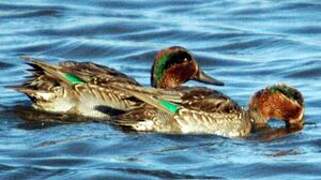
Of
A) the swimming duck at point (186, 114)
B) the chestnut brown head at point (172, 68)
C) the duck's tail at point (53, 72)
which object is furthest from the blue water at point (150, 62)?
the chestnut brown head at point (172, 68)

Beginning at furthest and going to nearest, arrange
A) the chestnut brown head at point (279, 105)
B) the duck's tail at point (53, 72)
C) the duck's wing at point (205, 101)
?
the duck's tail at point (53, 72) < the chestnut brown head at point (279, 105) < the duck's wing at point (205, 101)

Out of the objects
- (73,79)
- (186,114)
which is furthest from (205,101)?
(73,79)

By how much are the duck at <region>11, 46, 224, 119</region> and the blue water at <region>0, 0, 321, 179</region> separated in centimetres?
27

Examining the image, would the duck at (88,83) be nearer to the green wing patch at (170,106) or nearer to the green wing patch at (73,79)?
the green wing patch at (73,79)

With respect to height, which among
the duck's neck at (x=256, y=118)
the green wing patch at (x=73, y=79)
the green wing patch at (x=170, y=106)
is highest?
the green wing patch at (x=73, y=79)

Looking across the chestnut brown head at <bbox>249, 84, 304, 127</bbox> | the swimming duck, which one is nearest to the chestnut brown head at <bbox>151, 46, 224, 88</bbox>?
the chestnut brown head at <bbox>249, 84, 304, 127</bbox>

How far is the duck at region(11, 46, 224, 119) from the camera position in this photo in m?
15.6

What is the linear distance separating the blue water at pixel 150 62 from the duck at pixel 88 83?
0.27 meters

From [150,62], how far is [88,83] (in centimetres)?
323

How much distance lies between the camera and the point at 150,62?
61.8ft

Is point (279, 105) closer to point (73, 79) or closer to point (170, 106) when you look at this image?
point (170, 106)

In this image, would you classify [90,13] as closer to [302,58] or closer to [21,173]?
[302,58]

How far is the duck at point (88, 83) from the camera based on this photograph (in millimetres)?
15586

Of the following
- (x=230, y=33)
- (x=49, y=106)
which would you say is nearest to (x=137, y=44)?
(x=230, y=33)
